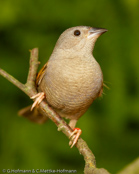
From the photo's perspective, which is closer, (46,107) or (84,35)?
(46,107)

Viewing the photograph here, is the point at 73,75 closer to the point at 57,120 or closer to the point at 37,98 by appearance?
the point at 37,98

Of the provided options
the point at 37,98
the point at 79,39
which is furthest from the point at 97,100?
the point at 37,98

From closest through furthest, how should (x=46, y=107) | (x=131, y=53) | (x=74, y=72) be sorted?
(x=46, y=107) → (x=74, y=72) → (x=131, y=53)

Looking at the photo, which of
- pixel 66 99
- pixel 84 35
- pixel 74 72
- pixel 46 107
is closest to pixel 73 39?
pixel 84 35

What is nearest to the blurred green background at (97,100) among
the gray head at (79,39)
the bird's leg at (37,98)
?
the gray head at (79,39)

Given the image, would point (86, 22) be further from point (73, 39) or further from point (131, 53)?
point (73, 39)

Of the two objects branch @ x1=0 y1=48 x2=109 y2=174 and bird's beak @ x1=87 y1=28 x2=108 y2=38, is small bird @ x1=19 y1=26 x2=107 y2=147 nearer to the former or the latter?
bird's beak @ x1=87 y1=28 x2=108 y2=38
